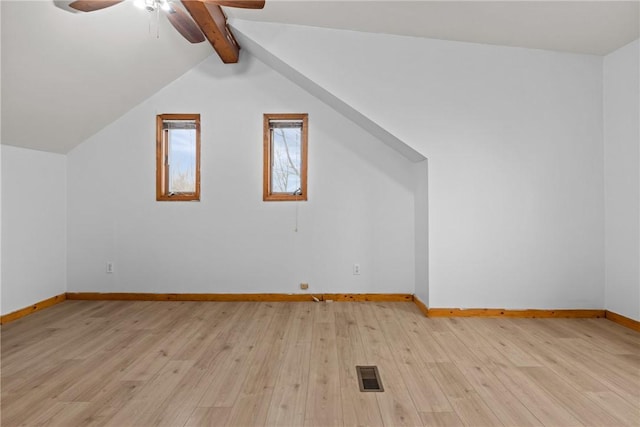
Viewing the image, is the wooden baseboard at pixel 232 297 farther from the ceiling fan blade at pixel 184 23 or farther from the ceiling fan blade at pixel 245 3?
the ceiling fan blade at pixel 245 3

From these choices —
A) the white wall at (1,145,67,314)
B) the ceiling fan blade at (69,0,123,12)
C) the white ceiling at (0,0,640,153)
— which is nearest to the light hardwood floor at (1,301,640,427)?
the white wall at (1,145,67,314)

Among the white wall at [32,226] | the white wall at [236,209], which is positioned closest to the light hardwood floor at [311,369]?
the white wall at [32,226]

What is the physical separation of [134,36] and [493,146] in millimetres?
3649

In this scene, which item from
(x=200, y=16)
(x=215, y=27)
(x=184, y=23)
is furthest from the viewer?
→ (x=215, y=27)

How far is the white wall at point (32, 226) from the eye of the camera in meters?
3.57

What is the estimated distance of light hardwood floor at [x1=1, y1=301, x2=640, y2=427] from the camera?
197 centimetres

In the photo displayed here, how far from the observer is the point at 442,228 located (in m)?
3.67

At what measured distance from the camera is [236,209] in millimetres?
4348

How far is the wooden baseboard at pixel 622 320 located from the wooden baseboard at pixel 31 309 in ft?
19.7

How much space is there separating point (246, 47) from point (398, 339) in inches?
139

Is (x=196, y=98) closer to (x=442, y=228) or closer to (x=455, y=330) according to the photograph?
(x=442, y=228)

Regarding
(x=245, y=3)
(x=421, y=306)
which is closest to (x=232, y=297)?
(x=421, y=306)

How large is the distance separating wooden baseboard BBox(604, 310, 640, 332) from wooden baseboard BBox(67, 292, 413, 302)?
1.94 meters

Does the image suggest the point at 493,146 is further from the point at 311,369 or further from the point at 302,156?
the point at 311,369
